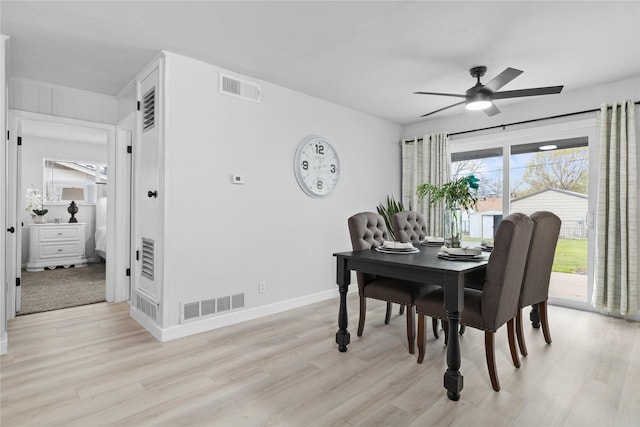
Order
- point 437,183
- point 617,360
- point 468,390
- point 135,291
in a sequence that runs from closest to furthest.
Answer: point 468,390
point 617,360
point 135,291
point 437,183

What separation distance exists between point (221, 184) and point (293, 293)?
1.47 meters

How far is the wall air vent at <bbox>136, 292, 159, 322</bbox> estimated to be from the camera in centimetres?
296

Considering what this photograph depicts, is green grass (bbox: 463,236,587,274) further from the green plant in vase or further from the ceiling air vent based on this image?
the ceiling air vent

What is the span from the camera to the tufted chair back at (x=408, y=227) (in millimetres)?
3562

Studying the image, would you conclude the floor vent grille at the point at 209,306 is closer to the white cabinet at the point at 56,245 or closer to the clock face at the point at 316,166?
the clock face at the point at 316,166

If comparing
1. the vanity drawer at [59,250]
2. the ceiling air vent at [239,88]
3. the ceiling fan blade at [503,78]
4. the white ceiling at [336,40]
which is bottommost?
the vanity drawer at [59,250]

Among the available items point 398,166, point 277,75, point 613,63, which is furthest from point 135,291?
point 613,63

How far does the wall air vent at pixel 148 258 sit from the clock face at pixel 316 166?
1665 millimetres

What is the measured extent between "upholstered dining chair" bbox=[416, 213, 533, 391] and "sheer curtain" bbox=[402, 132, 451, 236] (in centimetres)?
264

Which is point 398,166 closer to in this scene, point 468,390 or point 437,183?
point 437,183

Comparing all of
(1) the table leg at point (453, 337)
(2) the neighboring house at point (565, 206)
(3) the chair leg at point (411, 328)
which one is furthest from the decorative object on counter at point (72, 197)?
(2) the neighboring house at point (565, 206)

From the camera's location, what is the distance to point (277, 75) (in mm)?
3414

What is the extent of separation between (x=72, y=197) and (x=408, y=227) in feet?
21.4

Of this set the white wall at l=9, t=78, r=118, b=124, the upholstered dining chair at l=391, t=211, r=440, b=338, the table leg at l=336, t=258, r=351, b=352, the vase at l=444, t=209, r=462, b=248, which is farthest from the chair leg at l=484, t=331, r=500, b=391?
the white wall at l=9, t=78, r=118, b=124
